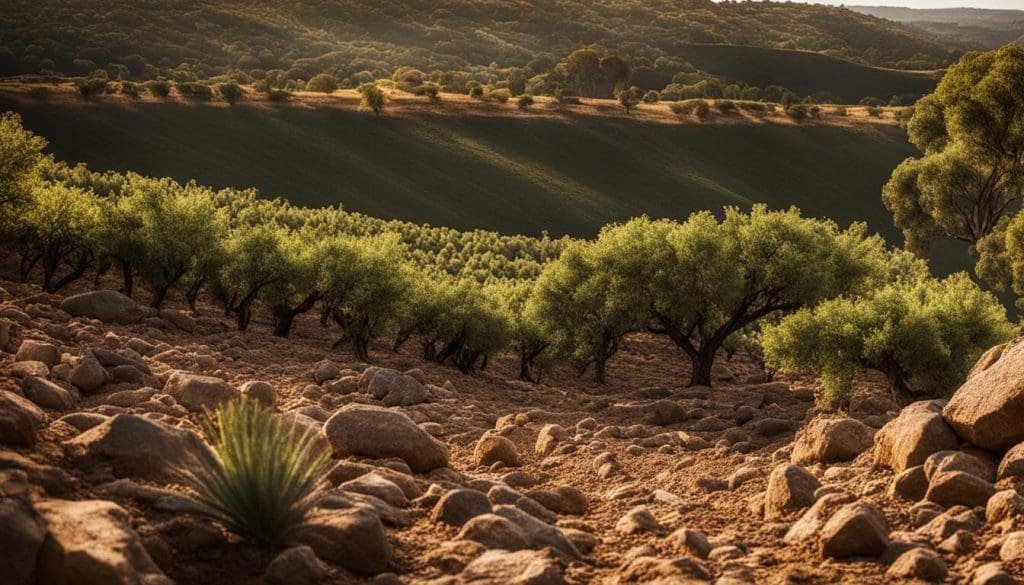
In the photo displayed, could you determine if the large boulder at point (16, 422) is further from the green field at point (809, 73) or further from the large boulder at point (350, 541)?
the green field at point (809, 73)

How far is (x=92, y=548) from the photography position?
24.8ft

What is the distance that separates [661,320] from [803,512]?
19741mm

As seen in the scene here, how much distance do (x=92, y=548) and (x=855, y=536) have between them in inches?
293

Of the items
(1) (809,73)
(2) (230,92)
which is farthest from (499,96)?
(1) (809,73)

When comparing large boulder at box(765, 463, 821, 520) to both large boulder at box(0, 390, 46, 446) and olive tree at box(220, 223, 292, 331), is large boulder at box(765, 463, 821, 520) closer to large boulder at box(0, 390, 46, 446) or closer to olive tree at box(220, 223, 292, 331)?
large boulder at box(0, 390, 46, 446)

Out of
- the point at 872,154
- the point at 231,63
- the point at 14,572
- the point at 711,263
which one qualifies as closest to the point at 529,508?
the point at 14,572

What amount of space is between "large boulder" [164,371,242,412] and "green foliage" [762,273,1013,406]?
1319 centimetres

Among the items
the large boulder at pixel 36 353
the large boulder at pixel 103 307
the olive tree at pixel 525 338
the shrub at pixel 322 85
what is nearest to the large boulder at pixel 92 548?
the large boulder at pixel 36 353

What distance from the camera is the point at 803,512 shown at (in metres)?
12.1

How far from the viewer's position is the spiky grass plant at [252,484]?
362 inches

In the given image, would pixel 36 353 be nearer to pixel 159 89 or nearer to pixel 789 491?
pixel 789 491

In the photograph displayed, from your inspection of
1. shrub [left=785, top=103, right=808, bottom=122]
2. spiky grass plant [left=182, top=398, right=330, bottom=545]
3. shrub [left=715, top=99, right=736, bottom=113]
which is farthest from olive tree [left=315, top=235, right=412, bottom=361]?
shrub [left=785, top=103, right=808, bottom=122]

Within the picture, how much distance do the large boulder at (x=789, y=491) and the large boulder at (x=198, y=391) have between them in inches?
318

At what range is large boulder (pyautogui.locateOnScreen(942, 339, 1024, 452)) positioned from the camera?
12.9m
